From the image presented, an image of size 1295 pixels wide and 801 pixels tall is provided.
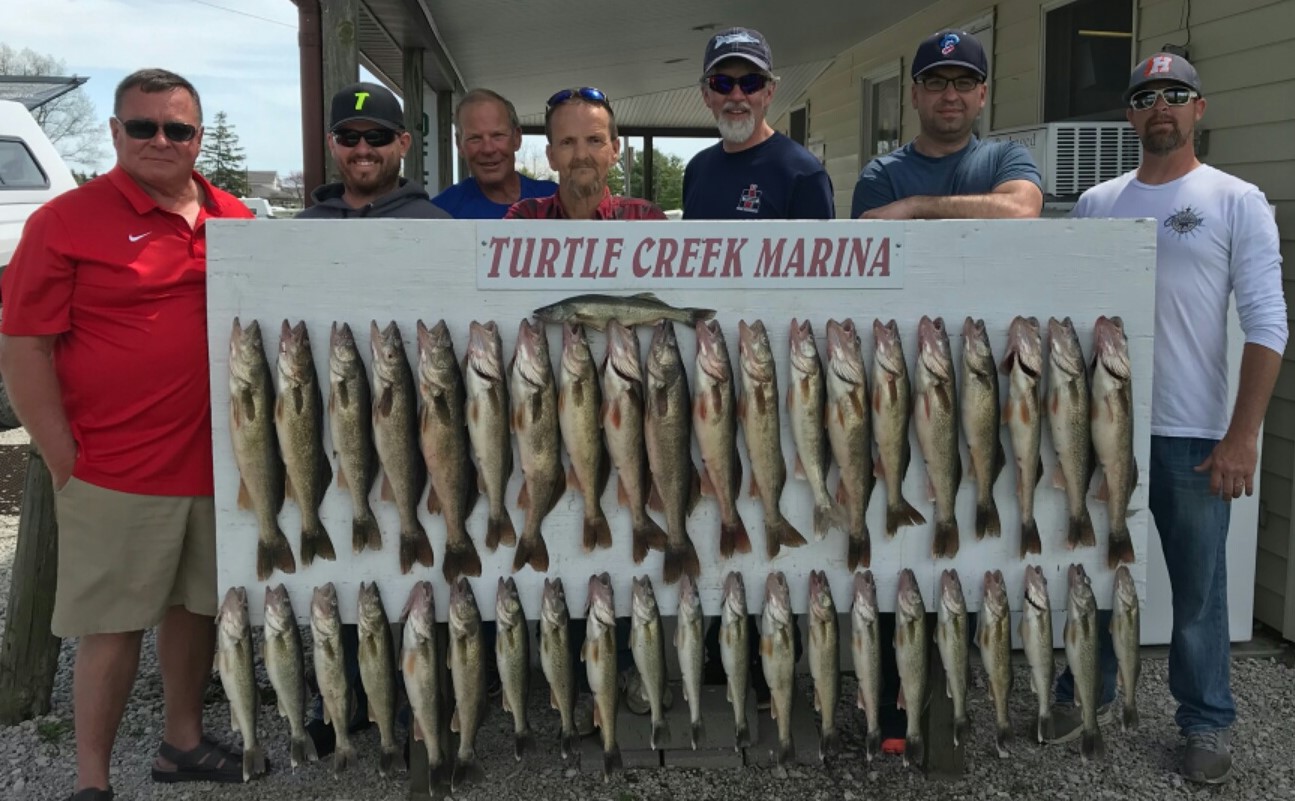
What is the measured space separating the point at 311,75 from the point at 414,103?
271 centimetres

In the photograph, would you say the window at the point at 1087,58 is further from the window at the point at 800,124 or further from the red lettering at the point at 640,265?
the window at the point at 800,124

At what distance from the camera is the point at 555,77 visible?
1198 centimetres

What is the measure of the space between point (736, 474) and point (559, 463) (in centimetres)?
50

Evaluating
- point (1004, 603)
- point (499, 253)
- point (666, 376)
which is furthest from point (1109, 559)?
point (499, 253)

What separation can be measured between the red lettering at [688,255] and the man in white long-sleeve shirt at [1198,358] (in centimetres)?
159

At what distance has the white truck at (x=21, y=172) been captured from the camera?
900 centimetres

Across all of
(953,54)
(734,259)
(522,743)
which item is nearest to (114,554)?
(522,743)

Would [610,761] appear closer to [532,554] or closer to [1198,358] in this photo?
[532,554]

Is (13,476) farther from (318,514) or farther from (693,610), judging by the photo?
(693,610)

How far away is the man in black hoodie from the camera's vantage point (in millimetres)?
3338

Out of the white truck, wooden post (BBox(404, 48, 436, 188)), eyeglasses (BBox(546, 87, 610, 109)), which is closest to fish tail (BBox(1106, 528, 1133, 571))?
eyeglasses (BBox(546, 87, 610, 109))

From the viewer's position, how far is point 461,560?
9.57 feet

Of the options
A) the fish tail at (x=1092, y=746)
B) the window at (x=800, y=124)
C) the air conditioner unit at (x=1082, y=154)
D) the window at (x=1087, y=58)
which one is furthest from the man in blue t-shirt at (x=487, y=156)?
the window at (x=800, y=124)

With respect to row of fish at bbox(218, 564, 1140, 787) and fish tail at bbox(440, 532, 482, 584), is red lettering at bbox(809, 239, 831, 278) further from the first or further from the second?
fish tail at bbox(440, 532, 482, 584)
